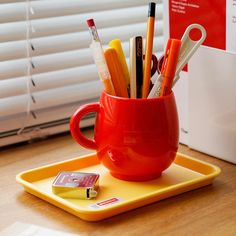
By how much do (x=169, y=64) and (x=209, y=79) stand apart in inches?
5.3

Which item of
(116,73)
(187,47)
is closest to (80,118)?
(116,73)

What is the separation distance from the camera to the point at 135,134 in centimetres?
86

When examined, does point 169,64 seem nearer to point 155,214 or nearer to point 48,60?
point 155,214

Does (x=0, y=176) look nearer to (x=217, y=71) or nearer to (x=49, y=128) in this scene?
(x=49, y=128)

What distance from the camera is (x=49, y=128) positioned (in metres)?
1.14

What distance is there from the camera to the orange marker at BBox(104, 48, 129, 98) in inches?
34.9

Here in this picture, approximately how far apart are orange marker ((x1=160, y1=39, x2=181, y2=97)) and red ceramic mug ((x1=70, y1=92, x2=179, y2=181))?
0.04 feet

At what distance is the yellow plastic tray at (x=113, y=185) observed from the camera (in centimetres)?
82

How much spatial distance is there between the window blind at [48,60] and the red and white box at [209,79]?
7.1 inches

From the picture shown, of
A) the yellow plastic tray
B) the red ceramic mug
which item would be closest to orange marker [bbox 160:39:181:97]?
the red ceramic mug

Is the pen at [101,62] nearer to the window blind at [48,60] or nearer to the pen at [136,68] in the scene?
the pen at [136,68]

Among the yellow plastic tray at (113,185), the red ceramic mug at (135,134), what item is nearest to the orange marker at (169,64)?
the red ceramic mug at (135,134)

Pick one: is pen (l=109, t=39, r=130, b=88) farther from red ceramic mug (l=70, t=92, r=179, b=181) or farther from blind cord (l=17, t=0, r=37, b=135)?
blind cord (l=17, t=0, r=37, b=135)

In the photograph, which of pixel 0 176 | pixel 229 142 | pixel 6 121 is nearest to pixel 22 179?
pixel 0 176
